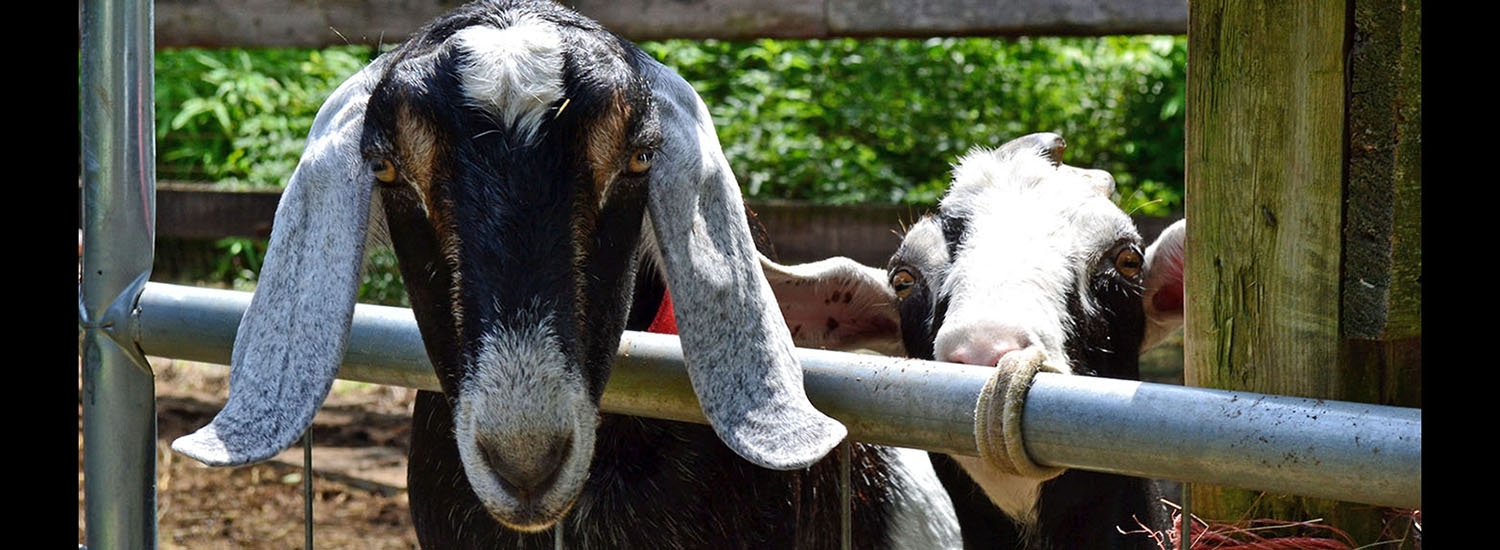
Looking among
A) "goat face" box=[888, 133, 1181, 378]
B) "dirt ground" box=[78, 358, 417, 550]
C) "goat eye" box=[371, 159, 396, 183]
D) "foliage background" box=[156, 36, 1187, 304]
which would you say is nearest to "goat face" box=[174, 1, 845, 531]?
"goat eye" box=[371, 159, 396, 183]

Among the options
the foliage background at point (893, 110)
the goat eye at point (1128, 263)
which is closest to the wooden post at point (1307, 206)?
the goat eye at point (1128, 263)

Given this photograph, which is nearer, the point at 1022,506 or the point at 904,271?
the point at 1022,506

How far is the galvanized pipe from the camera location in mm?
1507

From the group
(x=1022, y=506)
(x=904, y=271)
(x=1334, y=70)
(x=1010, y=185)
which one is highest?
(x=1334, y=70)

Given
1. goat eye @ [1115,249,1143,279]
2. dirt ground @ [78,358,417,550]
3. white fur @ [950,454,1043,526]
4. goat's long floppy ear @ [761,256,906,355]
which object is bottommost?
dirt ground @ [78,358,417,550]

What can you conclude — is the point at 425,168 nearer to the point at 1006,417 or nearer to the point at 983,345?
the point at 1006,417

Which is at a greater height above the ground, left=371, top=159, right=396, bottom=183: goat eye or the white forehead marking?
the white forehead marking

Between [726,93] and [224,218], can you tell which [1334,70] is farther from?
[726,93]

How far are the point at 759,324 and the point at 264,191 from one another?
5324mm

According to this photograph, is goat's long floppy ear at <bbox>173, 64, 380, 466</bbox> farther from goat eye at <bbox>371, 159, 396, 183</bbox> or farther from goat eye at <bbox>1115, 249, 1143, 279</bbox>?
goat eye at <bbox>1115, 249, 1143, 279</bbox>

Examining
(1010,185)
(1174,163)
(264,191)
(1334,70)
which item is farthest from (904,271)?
(1174,163)

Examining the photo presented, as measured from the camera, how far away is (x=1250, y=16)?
6.35 feet

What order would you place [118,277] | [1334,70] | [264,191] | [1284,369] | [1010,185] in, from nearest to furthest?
[1334,70] < [1284,369] < [118,277] < [1010,185] < [264,191]

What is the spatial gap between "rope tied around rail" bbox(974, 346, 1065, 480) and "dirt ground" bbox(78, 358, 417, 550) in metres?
4.27
